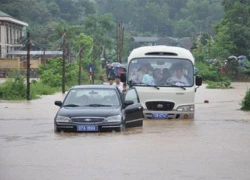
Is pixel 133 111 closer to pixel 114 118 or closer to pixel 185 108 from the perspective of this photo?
pixel 114 118

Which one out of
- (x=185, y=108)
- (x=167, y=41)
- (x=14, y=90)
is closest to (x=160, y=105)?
(x=185, y=108)

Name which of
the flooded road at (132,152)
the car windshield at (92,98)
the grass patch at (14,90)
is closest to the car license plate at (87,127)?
the flooded road at (132,152)

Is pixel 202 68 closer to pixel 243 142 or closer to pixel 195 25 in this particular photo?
pixel 243 142

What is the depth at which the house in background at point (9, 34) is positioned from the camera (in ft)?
274

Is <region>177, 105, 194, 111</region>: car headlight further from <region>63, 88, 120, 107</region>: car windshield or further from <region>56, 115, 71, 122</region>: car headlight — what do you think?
<region>56, 115, 71, 122</region>: car headlight

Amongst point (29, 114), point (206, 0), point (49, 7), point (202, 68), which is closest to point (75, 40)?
point (202, 68)

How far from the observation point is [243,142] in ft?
53.5

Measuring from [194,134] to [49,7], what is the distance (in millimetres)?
109445

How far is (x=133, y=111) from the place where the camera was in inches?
748

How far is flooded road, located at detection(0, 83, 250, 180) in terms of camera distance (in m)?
11.2

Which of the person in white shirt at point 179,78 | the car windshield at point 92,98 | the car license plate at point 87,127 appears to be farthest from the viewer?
the person in white shirt at point 179,78

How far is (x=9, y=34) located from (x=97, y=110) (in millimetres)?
71703

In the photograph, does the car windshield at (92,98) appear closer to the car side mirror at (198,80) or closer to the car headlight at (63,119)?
the car headlight at (63,119)

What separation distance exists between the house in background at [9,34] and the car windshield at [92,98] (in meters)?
65.2
